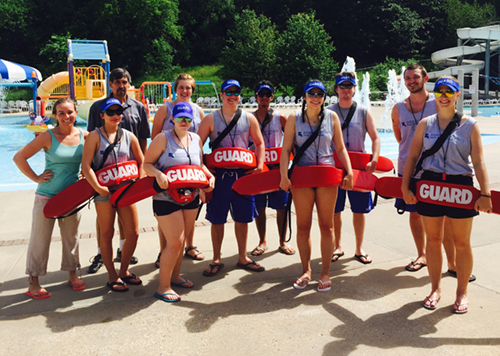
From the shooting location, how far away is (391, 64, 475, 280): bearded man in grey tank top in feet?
14.7

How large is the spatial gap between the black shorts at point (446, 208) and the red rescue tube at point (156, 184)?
179 centimetres

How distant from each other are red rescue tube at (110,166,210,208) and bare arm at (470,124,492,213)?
212 centimetres

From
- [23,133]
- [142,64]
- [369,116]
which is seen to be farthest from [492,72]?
[369,116]

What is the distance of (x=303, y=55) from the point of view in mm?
39938

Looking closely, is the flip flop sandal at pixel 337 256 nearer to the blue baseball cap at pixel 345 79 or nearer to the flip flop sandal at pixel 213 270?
the flip flop sandal at pixel 213 270

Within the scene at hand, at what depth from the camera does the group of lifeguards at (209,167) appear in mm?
3764

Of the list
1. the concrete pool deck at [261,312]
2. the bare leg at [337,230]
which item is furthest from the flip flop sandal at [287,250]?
the bare leg at [337,230]

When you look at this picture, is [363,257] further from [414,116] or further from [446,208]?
[414,116]

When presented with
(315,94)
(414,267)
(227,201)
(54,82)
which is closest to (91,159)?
(227,201)

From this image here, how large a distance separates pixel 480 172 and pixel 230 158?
2127 millimetres

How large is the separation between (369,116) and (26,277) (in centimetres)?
388

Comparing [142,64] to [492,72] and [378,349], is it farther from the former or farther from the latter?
[378,349]

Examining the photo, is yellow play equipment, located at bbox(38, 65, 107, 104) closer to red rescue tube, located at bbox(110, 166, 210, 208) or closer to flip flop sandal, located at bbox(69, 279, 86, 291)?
flip flop sandal, located at bbox(69, 279, 86, 291)

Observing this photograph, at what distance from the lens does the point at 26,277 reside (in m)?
4.52
